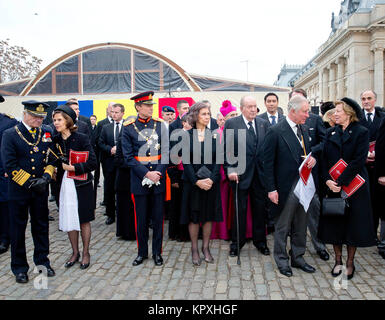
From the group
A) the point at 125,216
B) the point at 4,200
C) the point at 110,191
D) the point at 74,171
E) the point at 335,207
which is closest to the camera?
the point at 335,207

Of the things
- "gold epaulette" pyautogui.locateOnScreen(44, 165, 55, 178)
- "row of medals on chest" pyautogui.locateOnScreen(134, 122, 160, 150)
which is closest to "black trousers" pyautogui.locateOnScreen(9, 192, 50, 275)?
"gold epaulette" pyautogui.locateOnScreen(44, 165, 55, 178)

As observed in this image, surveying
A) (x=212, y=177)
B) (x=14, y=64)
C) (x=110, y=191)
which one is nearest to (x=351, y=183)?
(x=212, y=177)

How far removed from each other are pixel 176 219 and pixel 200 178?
57.7 inches

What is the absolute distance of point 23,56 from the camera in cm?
3369

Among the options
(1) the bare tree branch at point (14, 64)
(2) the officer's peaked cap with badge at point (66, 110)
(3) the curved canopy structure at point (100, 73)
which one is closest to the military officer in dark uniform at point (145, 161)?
(2) the officer's peaked cap with badge at point (66, 110)

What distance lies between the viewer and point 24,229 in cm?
418

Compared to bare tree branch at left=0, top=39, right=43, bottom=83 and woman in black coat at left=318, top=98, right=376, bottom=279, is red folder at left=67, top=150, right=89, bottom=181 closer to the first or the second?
woman in black coat at left=318, top=98, right=376, bottom=279

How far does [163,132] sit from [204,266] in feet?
6.31

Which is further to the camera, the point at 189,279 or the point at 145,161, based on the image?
the point at 145,161

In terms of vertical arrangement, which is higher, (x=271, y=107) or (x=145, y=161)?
(x=271, y=107)

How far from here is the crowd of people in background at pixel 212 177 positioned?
406cm

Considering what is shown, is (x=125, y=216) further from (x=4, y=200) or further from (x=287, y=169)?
(x=287, y=169)

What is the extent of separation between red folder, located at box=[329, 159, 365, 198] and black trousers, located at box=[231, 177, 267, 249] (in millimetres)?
1131

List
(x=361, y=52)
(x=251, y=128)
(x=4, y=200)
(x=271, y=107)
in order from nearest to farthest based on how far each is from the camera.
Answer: (x=251, y=128), (x=4, y=200), (x=271, y=107), (x=361, y=52)
